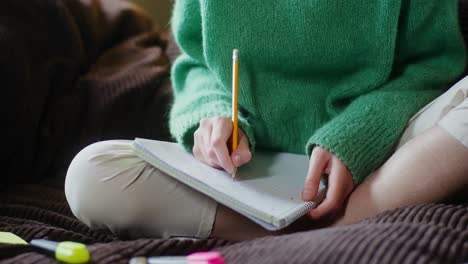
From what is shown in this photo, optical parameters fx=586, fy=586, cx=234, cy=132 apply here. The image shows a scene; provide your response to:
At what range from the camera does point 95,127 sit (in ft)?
3.17

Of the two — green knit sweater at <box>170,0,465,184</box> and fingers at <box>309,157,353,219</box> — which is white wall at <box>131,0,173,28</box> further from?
fingers at <box>309,157,353,219</box>

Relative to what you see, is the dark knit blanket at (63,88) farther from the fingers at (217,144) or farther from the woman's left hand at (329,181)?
the woman's left hand at (329,181)

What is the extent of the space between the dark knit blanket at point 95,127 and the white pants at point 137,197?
0.04 metres

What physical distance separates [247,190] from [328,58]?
256 mm

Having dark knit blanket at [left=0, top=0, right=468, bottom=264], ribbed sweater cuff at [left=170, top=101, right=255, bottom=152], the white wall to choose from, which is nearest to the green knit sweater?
ribbed sweater cuff at [left=170, top=101, right=255, bottom=152]

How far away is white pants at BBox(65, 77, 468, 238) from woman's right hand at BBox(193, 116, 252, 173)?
48 millimetres

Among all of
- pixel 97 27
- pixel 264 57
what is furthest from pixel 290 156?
pixel 97 27

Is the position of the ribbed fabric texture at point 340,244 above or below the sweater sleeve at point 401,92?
below

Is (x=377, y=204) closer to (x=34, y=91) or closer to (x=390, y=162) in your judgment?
(x=390, y=162)

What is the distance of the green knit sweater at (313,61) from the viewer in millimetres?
776

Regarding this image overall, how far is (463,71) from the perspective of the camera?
86 cm

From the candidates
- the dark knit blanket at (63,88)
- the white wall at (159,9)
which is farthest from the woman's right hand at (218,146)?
the white wall at (159,9)

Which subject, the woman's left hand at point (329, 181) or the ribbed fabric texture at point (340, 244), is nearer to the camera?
the ribbed fabric texture at point (340, 244)

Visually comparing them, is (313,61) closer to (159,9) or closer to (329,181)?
(329,181)
